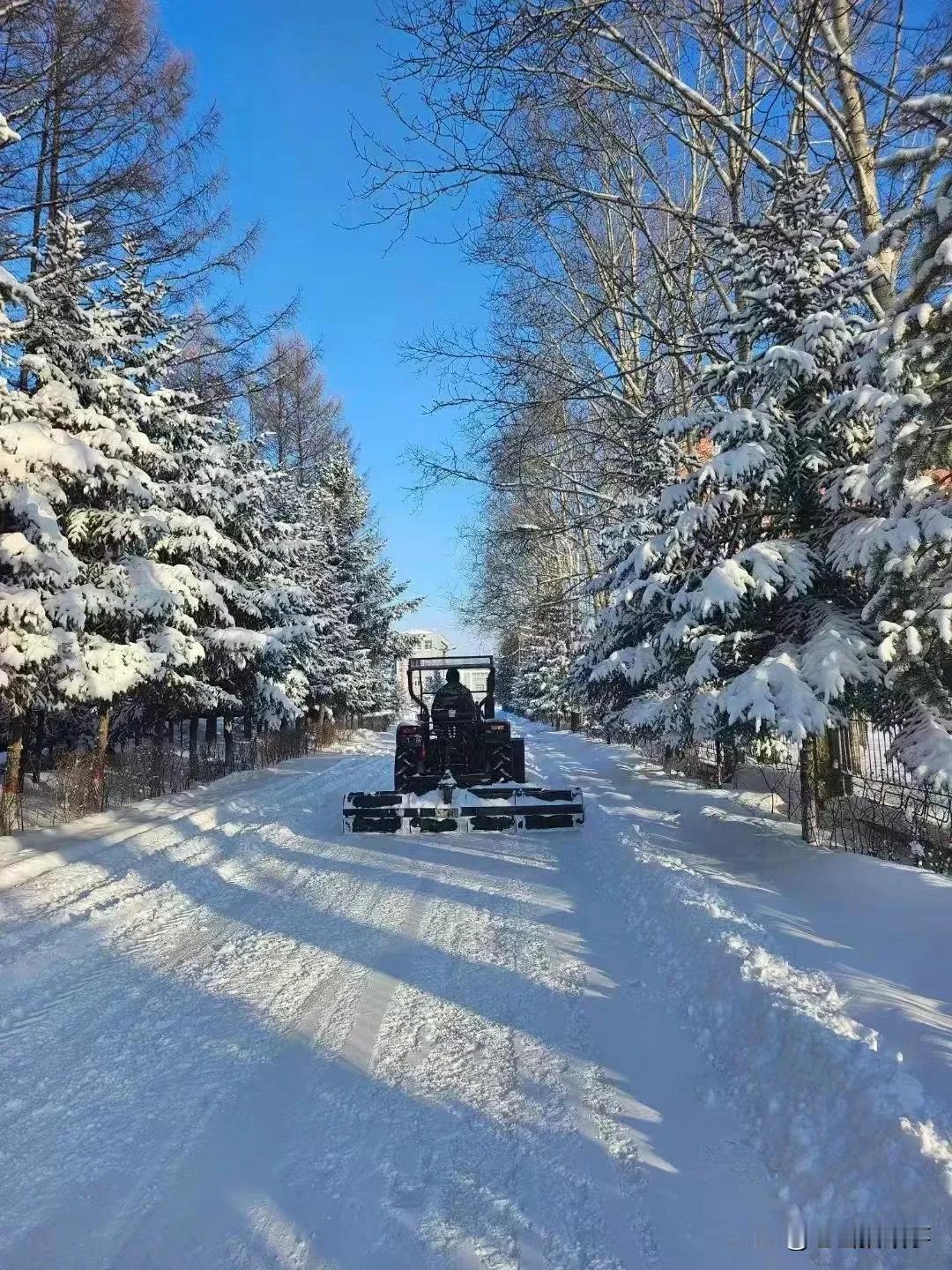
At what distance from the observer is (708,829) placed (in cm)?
905

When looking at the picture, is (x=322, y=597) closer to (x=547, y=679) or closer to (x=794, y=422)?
(x=547, y=679)

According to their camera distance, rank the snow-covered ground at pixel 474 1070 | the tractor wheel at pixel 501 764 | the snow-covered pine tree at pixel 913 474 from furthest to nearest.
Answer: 1. the tractor wheel at pixel 501 764
2. the snow-covered pine tree at pixel 913 474
3. the snow-covered ground at pixel 474 1070

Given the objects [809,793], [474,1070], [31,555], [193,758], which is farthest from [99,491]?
[809,793]

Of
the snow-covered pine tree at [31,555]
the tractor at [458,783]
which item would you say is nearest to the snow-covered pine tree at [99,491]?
the snow-covered pine tree at [31,555]

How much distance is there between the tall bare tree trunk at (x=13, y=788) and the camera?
9055 millimetres

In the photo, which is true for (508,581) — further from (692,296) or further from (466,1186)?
(466,1186)

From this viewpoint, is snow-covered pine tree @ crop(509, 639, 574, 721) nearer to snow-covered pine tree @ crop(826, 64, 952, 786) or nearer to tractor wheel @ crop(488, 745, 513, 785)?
tractor wheel @ crop(488, 745, 513, 785)

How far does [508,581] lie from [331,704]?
471 inches

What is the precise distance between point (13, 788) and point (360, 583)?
2105 centimetres

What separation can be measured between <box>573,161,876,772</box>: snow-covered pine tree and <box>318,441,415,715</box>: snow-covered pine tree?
18.9 meters

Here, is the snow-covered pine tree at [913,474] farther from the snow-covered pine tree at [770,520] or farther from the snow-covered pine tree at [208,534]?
the snow-covered pine tree at [208,534]

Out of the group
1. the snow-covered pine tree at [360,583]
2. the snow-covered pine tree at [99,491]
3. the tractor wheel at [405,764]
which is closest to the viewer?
the snow-covered pine tree at [99,491]

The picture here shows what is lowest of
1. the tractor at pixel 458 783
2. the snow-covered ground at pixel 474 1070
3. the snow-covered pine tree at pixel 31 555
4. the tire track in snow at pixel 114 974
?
the tire track in snow at pixel 114 974

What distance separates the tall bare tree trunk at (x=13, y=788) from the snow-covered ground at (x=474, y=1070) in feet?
7.28
